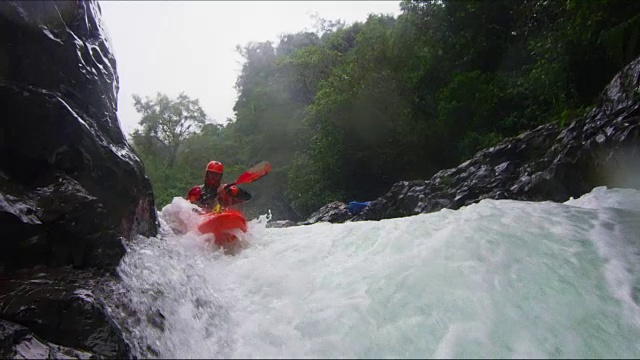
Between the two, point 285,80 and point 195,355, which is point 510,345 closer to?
point 195,355

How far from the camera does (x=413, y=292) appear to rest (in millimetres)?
2334

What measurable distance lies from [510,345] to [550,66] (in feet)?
25.8

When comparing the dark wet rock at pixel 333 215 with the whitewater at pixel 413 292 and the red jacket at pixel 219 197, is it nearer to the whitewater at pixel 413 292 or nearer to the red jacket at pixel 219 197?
the red jacket at pixel 219 197

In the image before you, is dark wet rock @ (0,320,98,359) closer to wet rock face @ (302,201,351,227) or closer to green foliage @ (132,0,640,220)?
green foliage @ (132,0,640,220)

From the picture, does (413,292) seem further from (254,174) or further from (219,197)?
(254,174)

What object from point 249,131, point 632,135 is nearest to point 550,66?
point 632,135

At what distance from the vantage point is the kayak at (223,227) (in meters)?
4.02

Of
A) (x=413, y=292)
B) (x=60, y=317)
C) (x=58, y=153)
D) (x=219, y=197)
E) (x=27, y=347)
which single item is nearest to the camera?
(x=27, y=347)

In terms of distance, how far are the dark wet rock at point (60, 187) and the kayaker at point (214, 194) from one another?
2.10 meters

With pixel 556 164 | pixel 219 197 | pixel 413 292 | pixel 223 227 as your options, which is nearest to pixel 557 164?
pixel 556 164

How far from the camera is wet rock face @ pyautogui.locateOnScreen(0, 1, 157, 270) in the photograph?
2.51 meters

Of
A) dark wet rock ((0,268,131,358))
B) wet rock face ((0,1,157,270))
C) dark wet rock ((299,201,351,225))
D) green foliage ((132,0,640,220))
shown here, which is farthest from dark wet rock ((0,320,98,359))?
dark wet rock ((299,201,351,225))

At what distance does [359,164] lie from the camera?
45.9ft

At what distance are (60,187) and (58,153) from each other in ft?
0.88
